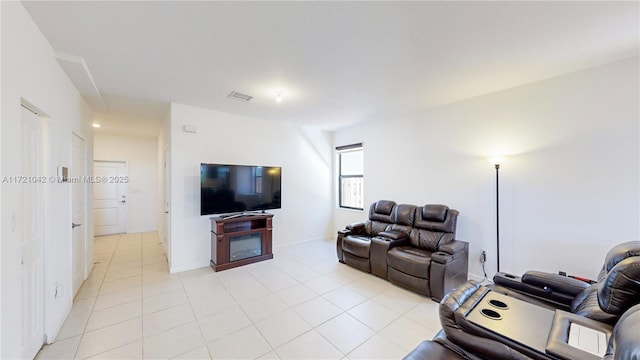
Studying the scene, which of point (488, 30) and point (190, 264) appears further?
point (190, 264)

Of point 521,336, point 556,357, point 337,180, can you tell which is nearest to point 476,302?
point 521,336

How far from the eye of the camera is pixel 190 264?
3.95m

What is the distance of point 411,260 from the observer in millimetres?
3143

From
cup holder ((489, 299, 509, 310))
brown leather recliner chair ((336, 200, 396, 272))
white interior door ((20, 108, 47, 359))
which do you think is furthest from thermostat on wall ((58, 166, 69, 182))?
cup holder ((489, 299, 509, 310))

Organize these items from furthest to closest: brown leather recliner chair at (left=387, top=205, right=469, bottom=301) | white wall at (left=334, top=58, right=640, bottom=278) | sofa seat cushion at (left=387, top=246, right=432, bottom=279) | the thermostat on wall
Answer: sofa seat cushion at (left=387, top=246, right=432, bottom=279) → brown leather recliner chair at (left=387, top=205, right=469, bottom=301) → white wall at (left=334, top=58, right=640, bottom=278) → the thermostat on wall

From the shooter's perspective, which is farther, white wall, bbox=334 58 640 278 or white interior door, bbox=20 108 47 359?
white wall, bbox=334 58 640 278

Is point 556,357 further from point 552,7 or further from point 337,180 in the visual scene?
point 337,180

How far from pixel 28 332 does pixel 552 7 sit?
460cm

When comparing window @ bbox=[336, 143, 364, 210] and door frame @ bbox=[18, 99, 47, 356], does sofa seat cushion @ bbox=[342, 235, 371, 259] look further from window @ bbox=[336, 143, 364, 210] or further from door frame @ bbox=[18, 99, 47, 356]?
door frame @ bbox=[18, 99, 47, 356]

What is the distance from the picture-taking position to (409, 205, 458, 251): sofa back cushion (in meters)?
3.45

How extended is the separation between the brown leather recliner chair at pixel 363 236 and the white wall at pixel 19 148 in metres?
3.41

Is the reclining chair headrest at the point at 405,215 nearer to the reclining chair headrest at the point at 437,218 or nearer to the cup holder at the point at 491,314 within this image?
the reclining chair headrest at the point at 437,218

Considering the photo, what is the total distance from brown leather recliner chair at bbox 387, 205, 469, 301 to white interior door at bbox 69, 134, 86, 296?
13.2 feet

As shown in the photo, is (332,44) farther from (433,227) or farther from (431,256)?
(433,227)
